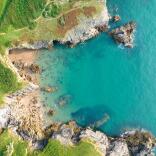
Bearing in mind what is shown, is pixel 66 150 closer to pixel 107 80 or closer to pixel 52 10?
pixel 107 80

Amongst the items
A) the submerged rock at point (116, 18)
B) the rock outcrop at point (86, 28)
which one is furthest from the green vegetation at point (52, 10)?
the submerged rock at point (116, 18)

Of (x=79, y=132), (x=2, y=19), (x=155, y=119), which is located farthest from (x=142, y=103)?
(x=2, y=19)

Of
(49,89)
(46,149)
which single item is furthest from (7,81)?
(46,149)

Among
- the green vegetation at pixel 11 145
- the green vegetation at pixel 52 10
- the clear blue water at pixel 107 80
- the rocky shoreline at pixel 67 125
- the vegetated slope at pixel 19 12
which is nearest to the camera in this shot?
the green vegetation at pixel 11 145

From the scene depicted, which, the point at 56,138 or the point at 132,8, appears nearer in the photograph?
the point at 56,138

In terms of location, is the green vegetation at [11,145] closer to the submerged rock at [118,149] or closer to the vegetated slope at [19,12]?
the submerged rock at [118,149]

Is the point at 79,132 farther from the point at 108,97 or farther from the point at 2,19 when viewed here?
the point at 2,19
